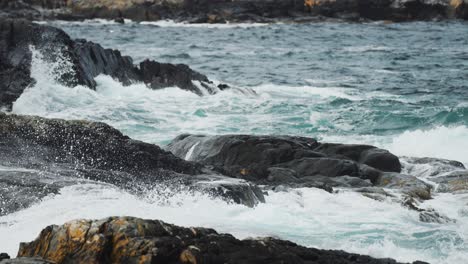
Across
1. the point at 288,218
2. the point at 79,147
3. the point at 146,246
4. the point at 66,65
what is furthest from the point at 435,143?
the point at 146,246

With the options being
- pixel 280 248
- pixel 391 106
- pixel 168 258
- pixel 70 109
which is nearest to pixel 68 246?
pixel 168 258

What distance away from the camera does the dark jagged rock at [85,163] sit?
372 inches

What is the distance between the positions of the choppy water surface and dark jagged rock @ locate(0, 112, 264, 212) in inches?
14.7

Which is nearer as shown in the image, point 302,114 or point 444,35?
point 302,114

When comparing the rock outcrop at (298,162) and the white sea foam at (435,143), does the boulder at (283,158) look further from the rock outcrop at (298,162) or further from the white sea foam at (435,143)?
the white sea foam at (435,143)

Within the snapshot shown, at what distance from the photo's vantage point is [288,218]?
946 cm

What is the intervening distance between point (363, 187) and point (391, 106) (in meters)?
8.86

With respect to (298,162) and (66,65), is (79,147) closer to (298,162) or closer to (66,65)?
(298,162)

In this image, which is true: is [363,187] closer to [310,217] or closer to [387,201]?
[387,201]

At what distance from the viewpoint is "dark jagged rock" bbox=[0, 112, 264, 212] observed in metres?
9.45

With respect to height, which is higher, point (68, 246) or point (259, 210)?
point (68, 246)

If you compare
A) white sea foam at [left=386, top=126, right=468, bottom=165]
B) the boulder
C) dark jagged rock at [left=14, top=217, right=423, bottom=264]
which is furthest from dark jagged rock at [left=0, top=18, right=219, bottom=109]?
dark jagged rock at [left=14, top=217, right=423, bottom=264]

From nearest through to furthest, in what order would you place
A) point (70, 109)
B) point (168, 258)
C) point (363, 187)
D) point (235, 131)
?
point (168, 258), point (363, 187), point (235, 131), point (70, 109)

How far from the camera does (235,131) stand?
16.9 meters
